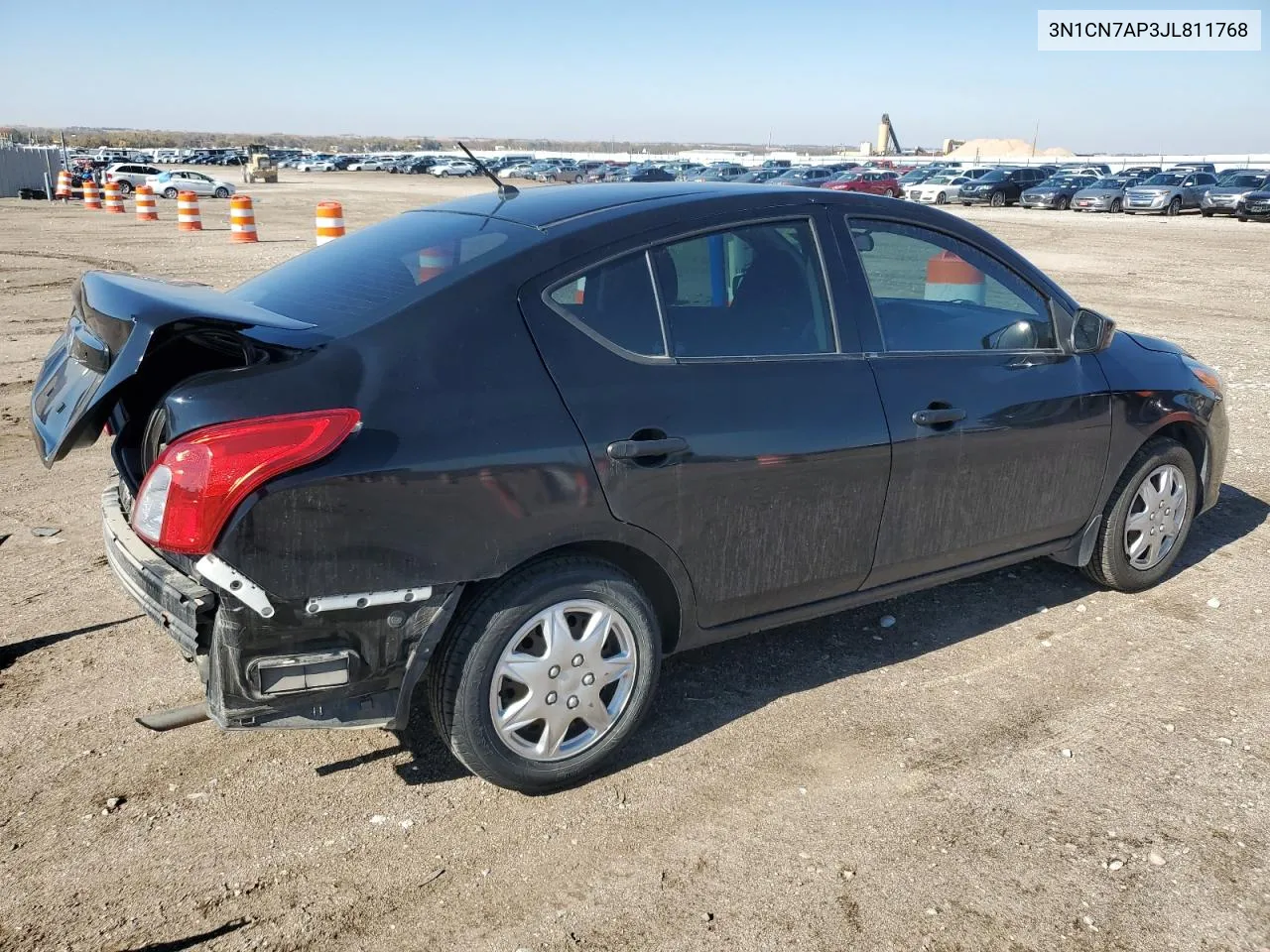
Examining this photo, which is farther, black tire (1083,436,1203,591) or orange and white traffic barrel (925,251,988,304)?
black tire (1083,436,1203,591)

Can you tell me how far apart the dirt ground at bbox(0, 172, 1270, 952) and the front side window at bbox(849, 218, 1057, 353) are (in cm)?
127

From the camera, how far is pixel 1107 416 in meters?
4.48

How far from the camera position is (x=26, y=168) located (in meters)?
44.0

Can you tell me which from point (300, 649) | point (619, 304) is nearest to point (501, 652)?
point (300, 649)

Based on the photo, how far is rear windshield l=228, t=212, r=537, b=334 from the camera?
10.3 feet

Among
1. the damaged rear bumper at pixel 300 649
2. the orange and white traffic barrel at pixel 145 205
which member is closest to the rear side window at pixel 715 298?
the damaged rear bumper at pixel 300 649

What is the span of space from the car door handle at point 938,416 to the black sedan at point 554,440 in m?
0.01

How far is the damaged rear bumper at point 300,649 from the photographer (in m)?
2.81

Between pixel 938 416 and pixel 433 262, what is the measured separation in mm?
1861

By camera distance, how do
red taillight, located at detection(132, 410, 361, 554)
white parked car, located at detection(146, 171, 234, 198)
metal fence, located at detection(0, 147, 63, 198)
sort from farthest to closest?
metal fence, located at detection(0, 147, 63, 198) → white parked car, located at detection(146, 171, 234, 198) → red taillight, located at detection(132, 410, 361, 554)

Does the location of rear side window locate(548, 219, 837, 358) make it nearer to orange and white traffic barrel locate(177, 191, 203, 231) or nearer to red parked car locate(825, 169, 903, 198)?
orange and white traffic barrel locate(177, 191, 203, 231)

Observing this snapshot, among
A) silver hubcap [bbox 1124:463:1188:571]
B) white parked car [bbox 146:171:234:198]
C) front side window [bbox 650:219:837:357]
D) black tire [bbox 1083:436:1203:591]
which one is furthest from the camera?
white parked car [bbox 146:171:234:198]

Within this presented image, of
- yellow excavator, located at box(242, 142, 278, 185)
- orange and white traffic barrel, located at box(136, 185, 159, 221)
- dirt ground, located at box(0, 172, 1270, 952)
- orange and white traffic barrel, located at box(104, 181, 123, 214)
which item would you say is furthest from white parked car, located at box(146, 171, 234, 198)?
dirt ground, located at box(0, 172, 1270, 952)

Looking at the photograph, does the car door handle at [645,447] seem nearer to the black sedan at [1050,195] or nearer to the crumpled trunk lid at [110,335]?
the crumpled trunk lid at [110,335]
